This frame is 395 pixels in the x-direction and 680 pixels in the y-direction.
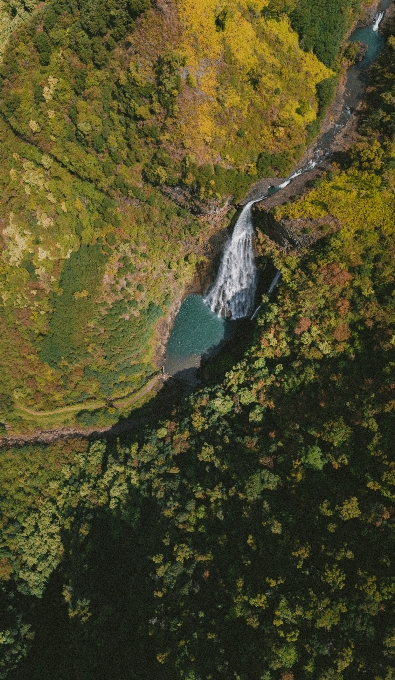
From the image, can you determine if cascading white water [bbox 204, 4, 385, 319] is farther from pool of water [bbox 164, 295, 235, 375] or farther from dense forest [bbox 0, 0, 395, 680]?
dense forest [bbox 0, 0, 395, 680]

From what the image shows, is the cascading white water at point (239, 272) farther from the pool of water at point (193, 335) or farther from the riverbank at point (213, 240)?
the pool of water at point (193, 335)

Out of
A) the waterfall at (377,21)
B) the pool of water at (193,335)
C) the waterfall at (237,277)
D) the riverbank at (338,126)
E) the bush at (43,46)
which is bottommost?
the pool of water at (193,335)

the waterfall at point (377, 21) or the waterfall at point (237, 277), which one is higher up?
the waterfall at point (377, 21)

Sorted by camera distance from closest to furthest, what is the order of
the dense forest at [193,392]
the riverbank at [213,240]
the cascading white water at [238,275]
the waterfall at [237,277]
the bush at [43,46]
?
the dense forest at [193,392], the bush at [43,46], the riverbank at [213,240], the cascading white water at [238,275], the waterfall at [237,277]

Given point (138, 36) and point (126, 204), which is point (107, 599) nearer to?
point (126, 204)

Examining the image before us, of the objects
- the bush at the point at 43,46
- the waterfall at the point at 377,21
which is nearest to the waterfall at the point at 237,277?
the waterfall at the point at 377,21

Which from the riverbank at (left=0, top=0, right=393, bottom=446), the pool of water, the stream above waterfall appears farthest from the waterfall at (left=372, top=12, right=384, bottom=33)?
the pool of water

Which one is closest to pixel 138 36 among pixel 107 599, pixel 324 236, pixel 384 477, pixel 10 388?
pixel 324 236
